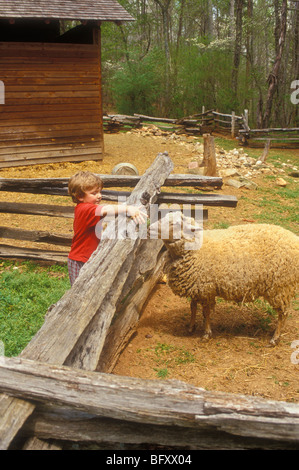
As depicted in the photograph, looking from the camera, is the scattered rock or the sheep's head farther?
the scattered rock

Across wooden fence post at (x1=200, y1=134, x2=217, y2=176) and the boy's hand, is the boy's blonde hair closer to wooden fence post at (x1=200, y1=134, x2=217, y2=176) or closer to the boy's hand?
the boy's hand

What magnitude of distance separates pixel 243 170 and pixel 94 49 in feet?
19.5

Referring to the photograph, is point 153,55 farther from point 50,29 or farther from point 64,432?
point 64,432

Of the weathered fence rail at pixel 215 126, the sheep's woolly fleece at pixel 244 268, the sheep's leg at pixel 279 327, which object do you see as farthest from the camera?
the weathered fence rail at pixel 215 126

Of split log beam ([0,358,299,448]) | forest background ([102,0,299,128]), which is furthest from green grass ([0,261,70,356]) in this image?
forest background ([102,0,299,128])

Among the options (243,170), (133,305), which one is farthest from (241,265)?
(243,170)

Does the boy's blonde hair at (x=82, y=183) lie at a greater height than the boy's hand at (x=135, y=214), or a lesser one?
greater

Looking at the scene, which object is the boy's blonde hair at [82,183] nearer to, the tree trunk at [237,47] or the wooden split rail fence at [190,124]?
the wooden split rail fence at [190,124]

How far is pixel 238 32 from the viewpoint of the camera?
23.1 meters

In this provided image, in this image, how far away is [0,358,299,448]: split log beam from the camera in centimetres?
175

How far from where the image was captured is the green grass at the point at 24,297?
421 centimetres

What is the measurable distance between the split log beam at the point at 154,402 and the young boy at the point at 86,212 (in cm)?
193

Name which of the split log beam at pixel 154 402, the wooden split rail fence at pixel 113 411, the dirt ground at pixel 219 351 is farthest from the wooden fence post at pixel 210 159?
the split log beam at pixel 154 402
